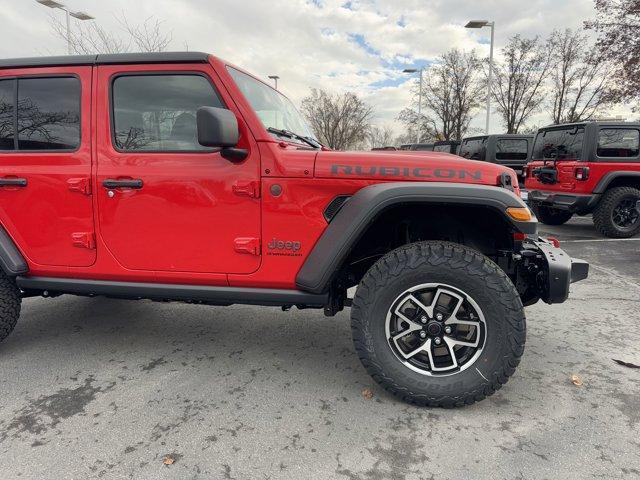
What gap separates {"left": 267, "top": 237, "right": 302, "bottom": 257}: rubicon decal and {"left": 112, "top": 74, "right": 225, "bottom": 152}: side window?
696 millimetres

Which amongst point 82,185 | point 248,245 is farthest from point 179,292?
point 82,185

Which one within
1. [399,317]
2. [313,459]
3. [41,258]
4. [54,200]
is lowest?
[313,459]

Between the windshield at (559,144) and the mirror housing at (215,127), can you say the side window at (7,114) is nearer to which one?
the mirror housing at (215,127)

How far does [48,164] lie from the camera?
8.80 feet

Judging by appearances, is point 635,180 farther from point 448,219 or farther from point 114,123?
point 114,123

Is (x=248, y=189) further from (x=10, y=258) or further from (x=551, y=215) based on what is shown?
(x=551, y=215)

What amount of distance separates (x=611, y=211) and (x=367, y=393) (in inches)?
261

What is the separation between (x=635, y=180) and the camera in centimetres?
727

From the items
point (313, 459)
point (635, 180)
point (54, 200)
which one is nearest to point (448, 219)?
point (313, 459)

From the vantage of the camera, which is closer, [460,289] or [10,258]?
[460,289]

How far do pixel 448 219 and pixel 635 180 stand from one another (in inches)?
257

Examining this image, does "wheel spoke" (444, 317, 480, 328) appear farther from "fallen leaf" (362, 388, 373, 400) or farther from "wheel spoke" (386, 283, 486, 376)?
"fallen leaf" (362, 388, 373, 400)

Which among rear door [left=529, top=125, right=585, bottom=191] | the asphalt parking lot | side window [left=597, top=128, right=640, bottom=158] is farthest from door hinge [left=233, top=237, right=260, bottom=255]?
side window [left=597, top=128, right=640, bottom=158]

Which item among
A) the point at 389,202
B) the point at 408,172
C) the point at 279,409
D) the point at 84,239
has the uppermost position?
the point at 408,172
